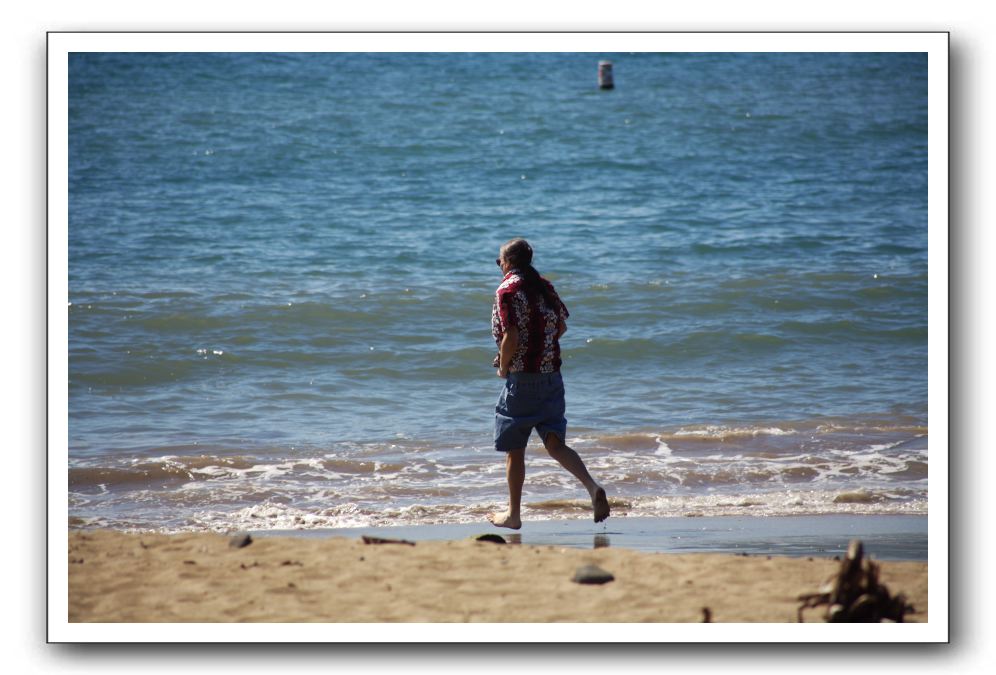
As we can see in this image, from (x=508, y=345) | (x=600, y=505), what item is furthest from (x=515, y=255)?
(x=600, y=505)

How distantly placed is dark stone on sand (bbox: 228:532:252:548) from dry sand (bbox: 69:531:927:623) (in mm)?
24

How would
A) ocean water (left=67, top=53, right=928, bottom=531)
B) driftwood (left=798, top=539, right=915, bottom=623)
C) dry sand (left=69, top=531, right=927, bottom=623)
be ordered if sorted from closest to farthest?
driftwood (left=798, top=539, right=915, bottom=623), dry sand (left=69, top=531, right=927, bottom=623), ocean water (left=67, top=53, right=928, bottom=531)

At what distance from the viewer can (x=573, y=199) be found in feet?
47.0

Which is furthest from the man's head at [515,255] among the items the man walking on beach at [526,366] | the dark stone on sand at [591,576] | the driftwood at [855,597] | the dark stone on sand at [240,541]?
the driftwood at [855,597]

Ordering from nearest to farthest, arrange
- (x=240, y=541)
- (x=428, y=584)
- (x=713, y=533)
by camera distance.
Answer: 1. (x=428, y=584)
2. (x=240, y=541)
3. (x=713, y=533)

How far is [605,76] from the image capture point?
1788 centimetres

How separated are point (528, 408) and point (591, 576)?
1161 millimetres

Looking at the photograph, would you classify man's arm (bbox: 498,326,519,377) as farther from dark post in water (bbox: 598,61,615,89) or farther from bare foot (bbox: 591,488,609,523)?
dark post in water (bbox: 598,61,615,89)

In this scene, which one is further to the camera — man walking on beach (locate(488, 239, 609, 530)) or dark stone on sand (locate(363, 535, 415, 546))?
man walking on beach (locate(488, 239, 609, 530))

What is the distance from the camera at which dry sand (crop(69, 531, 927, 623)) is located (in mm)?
4039

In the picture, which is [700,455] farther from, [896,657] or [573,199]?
[573,199]

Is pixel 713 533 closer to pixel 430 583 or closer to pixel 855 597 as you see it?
pixel 855 597

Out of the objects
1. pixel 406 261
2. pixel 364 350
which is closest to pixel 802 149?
pixel 406 261

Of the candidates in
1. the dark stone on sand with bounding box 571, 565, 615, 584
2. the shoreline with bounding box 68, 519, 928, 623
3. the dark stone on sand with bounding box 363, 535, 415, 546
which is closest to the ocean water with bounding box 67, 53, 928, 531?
the dark stone on sand with bounding box 363, 535, 415, 546
